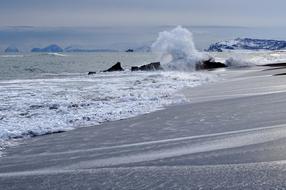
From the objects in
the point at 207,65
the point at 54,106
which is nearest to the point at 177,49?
the point at 207,65

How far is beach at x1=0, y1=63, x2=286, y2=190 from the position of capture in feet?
18.0

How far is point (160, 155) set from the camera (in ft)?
22.7

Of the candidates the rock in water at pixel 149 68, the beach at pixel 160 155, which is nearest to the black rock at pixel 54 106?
the beach at pixel 160 155

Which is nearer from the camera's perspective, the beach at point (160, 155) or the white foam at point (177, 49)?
the beach at point (160, 155)

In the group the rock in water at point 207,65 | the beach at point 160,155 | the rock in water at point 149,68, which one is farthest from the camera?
the rock in water at point 207,65

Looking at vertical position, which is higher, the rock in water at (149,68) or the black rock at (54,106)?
the black rock at (54,106)

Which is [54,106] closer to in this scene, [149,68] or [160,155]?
[160,155]

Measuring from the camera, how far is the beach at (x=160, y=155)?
5.50m

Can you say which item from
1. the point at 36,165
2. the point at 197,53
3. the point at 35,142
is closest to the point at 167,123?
the point at 35,142

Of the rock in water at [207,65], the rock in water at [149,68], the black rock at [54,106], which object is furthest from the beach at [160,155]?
the rock in water at [207,65]

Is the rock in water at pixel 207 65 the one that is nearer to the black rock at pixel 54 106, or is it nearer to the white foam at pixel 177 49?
the white foam at pixel 177 49

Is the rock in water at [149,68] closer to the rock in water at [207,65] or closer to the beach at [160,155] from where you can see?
the rock in water at [207,65]

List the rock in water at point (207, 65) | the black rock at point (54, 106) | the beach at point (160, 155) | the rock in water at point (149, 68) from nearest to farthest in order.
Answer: the beach at point (160, 155), the black rock at point (54, 106), the rock in water at point (149, 68), the rock in water at point (207, 65)

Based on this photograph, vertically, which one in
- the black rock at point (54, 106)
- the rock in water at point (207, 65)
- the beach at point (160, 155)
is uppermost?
the beach at point (160, 155)
